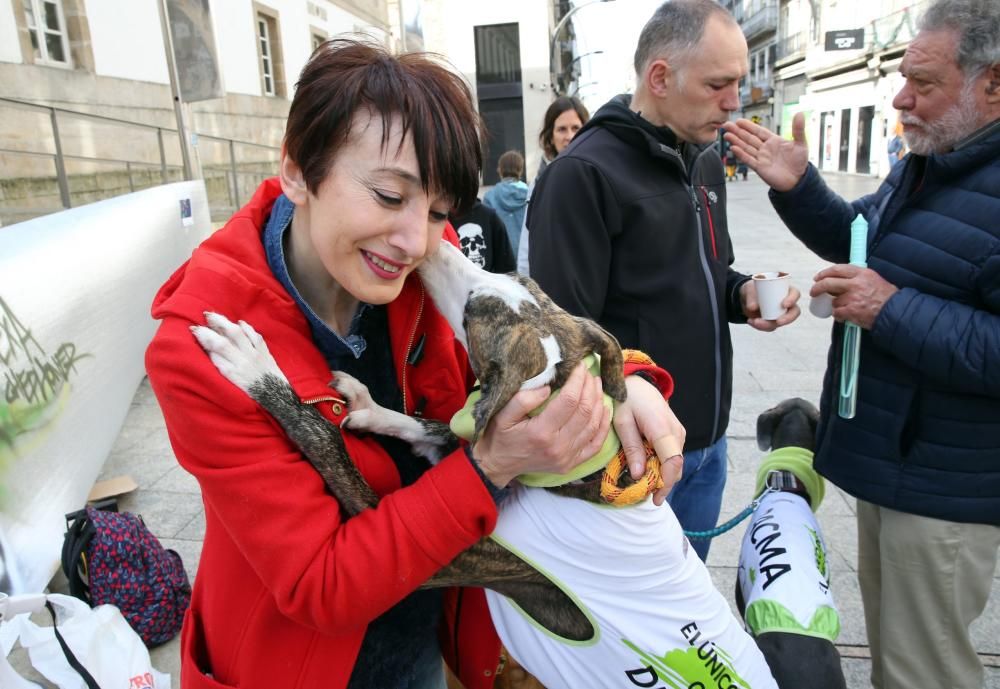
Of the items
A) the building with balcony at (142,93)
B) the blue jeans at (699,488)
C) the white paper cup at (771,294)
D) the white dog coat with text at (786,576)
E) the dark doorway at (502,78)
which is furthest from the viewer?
the dark doorway at (502,78)

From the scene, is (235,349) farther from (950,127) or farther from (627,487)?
(950,127)

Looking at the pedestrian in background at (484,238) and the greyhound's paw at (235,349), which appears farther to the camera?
the pedestrian in background at (484,238)

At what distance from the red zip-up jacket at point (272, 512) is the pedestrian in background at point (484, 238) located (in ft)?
11.9

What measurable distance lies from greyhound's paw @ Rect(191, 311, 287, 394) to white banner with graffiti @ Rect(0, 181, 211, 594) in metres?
2.56

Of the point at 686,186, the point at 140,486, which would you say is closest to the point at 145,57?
the point at 140,486

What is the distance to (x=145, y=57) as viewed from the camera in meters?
11.6

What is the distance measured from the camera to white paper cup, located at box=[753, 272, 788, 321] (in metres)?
2.70

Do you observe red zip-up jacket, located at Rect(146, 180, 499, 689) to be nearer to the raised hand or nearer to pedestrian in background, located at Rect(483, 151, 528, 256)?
the raised hand

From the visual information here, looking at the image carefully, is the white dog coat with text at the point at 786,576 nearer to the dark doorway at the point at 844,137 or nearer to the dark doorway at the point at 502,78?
the dark doorway at the point at 502,78

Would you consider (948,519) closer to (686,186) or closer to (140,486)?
(686,186)

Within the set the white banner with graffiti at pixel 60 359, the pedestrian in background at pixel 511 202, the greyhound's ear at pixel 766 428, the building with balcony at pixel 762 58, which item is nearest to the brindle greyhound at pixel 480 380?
the greyhound's ear at pixel 766 428

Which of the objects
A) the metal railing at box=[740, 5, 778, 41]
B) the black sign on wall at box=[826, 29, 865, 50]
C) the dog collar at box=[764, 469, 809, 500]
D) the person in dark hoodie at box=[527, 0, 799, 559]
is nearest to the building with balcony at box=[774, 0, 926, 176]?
the black sign on wall at box=[826, 29, 865, 50]

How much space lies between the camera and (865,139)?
32.8 metres

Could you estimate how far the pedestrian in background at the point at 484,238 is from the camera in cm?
515
